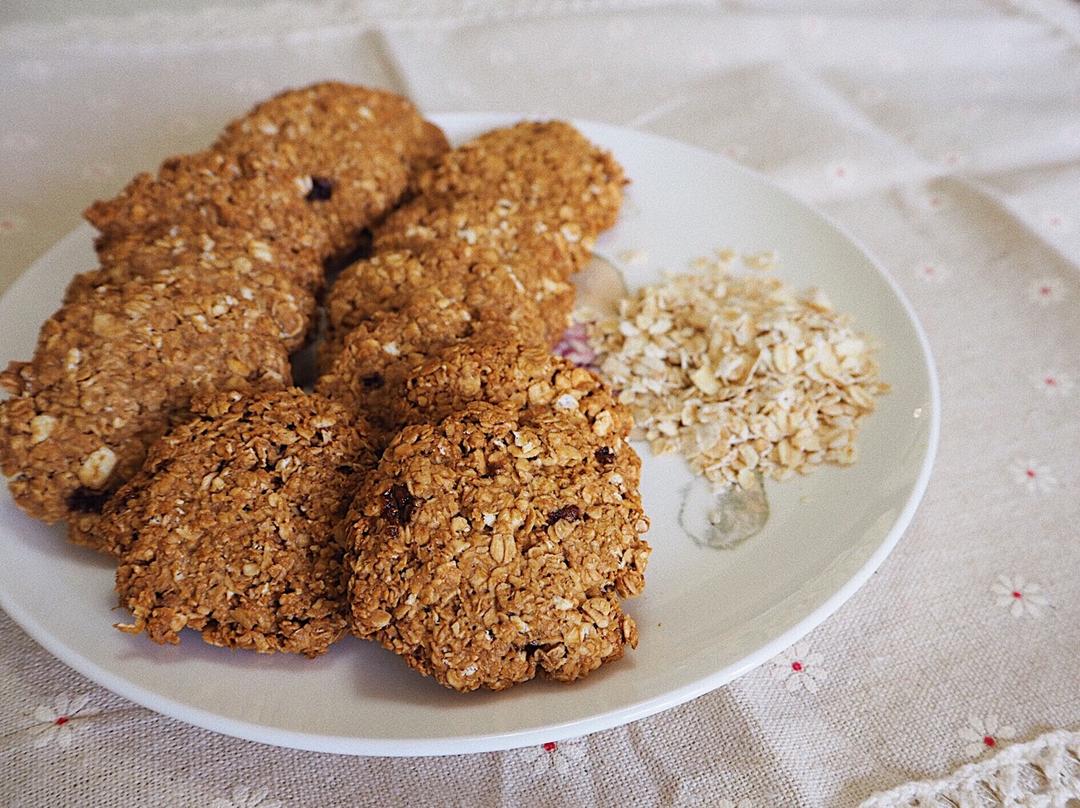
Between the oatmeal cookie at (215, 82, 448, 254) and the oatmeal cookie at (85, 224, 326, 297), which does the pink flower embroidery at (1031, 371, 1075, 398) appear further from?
the oatmeal cookie at (85, 224, 326, 297)

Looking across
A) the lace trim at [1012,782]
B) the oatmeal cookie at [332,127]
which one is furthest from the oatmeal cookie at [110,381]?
the lace trim at [1012,782]

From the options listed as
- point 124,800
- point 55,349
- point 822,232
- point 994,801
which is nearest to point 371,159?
point 55,349

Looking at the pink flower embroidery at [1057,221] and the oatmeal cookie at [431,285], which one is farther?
the pink flower embroidery at [1057,221]

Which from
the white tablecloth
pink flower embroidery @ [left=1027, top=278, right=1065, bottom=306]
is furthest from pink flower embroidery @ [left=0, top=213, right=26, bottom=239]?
pink flower embroidery @ [left=1027, top=278, right=1065, bottom=306]

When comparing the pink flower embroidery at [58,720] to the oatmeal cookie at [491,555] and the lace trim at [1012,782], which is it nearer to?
the oatmeal cookie at [491,555]

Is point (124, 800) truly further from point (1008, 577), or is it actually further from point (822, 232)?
point (822, 232)

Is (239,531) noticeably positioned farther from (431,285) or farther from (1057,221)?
(1057,221)
